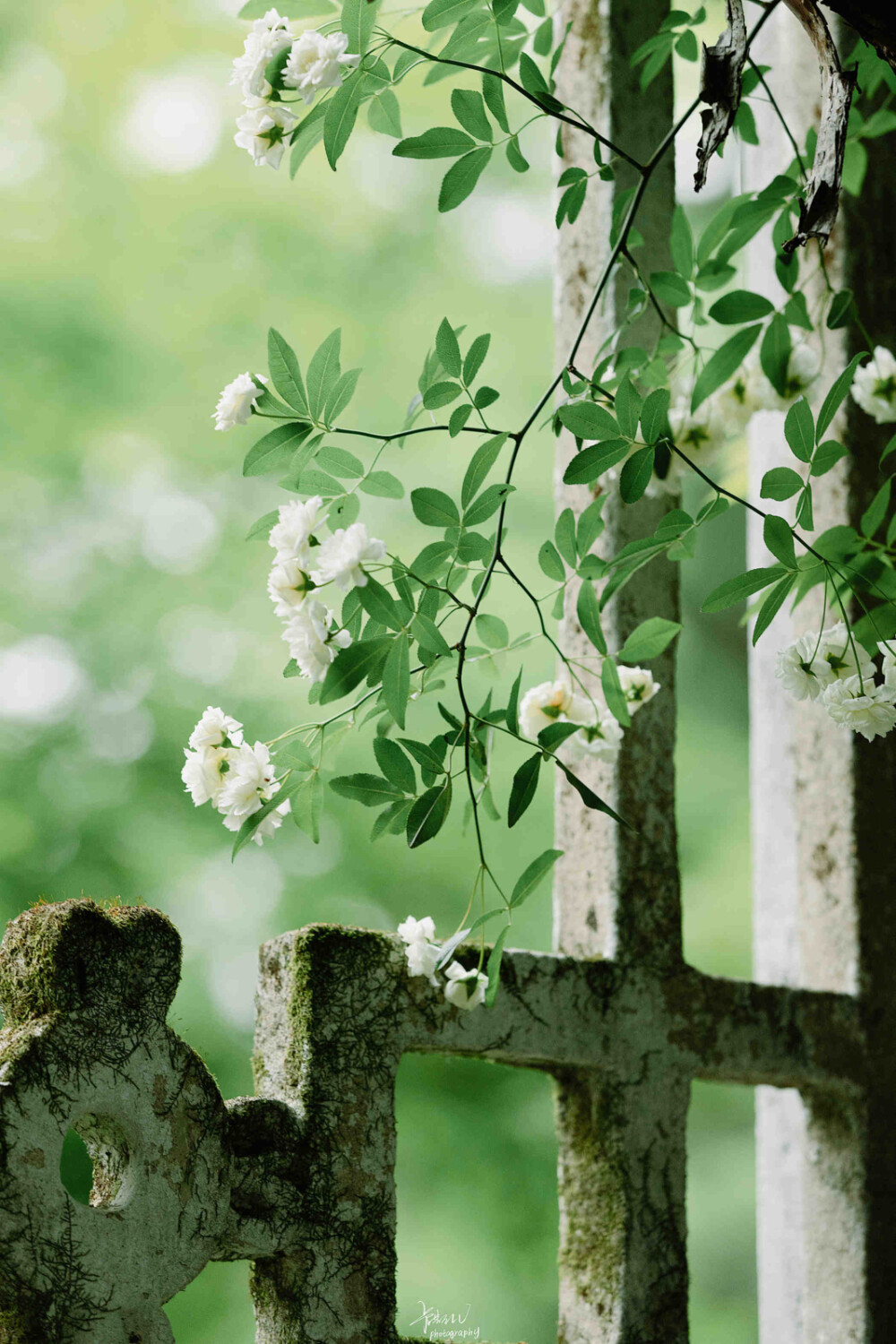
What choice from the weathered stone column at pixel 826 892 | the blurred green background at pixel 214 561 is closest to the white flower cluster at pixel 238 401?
the weathered stone column at pixel 826 892

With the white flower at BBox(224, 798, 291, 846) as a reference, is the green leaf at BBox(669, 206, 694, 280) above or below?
above

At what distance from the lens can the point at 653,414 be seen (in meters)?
0.76

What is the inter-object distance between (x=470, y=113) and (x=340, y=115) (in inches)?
3.9

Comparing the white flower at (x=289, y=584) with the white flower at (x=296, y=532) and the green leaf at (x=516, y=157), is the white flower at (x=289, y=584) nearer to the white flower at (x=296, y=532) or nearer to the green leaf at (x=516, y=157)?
the white flower at (x=296, y=532)

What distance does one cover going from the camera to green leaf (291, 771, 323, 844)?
0.81 meters

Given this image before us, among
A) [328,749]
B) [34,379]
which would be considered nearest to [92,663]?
[34,379]

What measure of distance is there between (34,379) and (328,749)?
2.97 metres

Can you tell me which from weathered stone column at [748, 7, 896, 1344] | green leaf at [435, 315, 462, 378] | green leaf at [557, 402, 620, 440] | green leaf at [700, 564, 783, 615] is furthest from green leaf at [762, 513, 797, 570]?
weathered stone column at [748, 7, 896, 1344]

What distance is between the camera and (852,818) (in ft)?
4.43

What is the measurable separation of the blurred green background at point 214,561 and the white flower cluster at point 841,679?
8.43 ft

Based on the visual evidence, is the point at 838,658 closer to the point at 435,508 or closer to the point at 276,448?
the point at 435,508

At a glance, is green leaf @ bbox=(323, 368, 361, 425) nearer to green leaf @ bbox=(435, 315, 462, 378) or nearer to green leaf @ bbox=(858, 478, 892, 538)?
green leaf @ bbox=(435, 315, 462, 378)

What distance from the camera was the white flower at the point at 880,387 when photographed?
114cm

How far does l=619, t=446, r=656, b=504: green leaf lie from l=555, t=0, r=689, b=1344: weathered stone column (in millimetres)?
399
